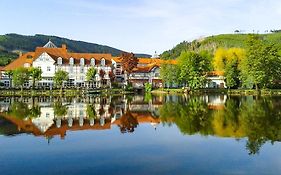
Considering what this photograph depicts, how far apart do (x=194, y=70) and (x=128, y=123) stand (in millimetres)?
40363

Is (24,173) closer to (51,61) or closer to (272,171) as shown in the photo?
(272,171)

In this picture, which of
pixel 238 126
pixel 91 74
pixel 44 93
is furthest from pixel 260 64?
pixel 238 126

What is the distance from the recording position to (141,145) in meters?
16.2

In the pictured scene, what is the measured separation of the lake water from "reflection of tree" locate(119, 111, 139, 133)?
5 cm

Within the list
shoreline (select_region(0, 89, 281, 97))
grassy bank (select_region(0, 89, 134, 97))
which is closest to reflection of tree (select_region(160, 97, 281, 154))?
grassy bank (select_region(0, 89, 134, 97))

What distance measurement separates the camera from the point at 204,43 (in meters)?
154

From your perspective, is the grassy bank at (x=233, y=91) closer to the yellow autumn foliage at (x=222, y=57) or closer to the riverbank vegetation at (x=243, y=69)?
the riverbank vegetation at (x=243, y=69)

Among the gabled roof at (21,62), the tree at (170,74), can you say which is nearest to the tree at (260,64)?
the tree at (170,74)

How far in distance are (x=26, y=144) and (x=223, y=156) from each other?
828 cm

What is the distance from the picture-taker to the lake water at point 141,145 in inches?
477

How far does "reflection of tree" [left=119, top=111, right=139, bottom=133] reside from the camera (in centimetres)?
2128

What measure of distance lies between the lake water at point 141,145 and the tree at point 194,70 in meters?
36.3

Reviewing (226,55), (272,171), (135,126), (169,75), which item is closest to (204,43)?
(226,55)

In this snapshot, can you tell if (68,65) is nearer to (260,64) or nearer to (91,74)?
(91,74)
